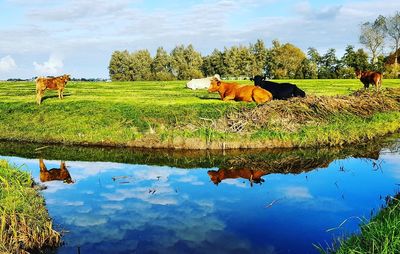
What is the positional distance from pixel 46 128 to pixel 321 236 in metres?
16.9

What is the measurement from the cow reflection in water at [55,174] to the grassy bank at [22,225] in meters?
4.35

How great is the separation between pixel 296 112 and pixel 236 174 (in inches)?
280

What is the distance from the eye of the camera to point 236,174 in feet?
53.7

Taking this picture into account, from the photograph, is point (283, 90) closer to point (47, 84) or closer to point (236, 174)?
point (236, 174)

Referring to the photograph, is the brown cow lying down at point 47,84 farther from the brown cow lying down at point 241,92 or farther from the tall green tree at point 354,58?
the tall green tree at point 354,58

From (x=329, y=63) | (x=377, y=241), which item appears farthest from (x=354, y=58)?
(x=377, y=241)

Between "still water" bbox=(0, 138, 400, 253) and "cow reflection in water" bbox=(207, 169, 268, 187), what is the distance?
0.03m

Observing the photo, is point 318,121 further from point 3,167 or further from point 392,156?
point 3,167

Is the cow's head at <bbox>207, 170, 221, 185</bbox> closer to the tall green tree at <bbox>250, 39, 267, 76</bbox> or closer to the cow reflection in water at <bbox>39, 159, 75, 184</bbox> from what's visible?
the cow reflection in water at <bbox>39, 159, 75, 184</bbox>

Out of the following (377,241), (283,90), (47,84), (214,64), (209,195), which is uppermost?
(214,64)

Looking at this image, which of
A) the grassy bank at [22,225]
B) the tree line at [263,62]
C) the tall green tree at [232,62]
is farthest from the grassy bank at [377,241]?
the tall green tree at [232,62]

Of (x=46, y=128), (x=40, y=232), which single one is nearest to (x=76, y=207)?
(x=40, y=232)

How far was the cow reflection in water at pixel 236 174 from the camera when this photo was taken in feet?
51.6

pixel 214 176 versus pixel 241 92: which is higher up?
pixel 241 92
